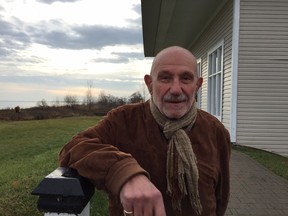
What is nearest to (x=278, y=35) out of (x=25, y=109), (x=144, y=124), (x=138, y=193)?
(x=144, y=124)

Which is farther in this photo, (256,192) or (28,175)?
(28,175)

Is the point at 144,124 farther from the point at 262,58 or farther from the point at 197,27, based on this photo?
the point at 197,27

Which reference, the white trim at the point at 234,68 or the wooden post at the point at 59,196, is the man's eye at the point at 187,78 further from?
the white trim at the point at 234,68

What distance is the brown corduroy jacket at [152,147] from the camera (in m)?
1.87

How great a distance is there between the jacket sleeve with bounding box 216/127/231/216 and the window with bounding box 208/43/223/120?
11.2 metres

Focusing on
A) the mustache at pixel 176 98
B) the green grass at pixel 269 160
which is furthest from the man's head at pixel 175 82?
the green grass at pixel 269 160

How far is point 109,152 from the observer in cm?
169

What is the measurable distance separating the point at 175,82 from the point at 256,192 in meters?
5.21

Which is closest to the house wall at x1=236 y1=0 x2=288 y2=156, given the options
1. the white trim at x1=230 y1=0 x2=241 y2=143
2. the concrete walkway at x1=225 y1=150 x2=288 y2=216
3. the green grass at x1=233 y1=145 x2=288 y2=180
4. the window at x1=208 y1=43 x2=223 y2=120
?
the white trim at x1=230 y1=0 x2=241 y2=143

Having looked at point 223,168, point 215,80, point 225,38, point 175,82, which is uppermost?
point 225,38

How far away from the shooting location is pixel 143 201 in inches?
55.7

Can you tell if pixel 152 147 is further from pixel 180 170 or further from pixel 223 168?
pixel 223 168

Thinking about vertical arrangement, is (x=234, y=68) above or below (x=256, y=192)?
above

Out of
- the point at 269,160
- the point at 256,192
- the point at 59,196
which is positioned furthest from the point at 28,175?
the point at 59,196
